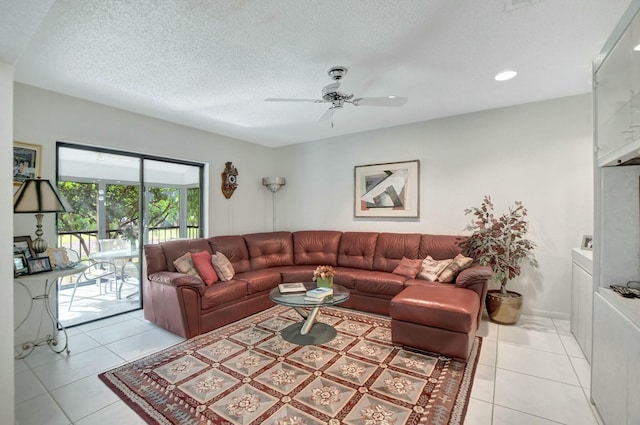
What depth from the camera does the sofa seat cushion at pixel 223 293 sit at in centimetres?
304

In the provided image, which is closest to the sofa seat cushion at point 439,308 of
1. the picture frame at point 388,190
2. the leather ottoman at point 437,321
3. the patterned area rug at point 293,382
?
the leather ottoman at point 437,321

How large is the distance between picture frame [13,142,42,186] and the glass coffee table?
2674mm

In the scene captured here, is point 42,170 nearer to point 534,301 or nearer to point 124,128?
point 124,128

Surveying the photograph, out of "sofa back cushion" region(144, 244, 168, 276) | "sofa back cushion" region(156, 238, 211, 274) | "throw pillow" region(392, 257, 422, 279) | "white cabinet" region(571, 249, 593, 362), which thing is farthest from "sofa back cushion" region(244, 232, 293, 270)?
"white cabinet" region(571, 249, 593, 362)

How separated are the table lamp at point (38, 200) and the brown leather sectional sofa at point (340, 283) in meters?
0.99

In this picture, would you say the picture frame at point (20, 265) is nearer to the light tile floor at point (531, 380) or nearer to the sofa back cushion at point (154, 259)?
the sofa back cushion at point (154, 259)

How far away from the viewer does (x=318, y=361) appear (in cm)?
244

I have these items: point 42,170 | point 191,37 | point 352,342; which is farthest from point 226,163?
point 352,342

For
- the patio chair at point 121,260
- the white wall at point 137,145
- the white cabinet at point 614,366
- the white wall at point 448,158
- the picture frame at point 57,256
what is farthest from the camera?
the patio chair at point 121,260

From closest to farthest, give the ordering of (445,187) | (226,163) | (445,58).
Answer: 1. (445,58)
2. (445,187)
3. (226,163)

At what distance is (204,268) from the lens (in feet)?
11.1

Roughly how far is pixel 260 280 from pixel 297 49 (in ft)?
8.69

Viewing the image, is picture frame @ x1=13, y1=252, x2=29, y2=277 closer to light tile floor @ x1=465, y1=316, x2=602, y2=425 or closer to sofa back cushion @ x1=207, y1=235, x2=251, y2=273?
sofa back cushion @ x1=207, y1=235, x2=251, y2=273

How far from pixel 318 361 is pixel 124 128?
353 cm
